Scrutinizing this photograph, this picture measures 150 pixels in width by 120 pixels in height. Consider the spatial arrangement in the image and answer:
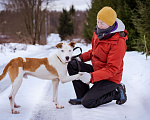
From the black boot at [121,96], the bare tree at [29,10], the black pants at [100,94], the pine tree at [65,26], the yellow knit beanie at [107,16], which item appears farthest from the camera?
the pine tree at [65,26]

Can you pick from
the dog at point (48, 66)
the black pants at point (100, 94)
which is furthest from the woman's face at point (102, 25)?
the black pants at point (100, 94)

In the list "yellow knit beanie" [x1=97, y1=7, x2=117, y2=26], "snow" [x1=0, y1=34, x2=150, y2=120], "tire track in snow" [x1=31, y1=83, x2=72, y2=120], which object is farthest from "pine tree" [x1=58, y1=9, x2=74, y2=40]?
"yellow knit beanie" [x1=97, y1=7, x2=117, y2=26]

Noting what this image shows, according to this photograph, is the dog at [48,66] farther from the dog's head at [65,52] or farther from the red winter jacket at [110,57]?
the red winter jacket at [110,57]

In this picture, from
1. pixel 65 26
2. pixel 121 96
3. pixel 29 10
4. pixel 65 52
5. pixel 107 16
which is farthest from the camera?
pixel 65 26

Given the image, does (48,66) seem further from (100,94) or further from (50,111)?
(100,94)

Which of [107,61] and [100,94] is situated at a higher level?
[107,61]

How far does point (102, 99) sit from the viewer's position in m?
3.11

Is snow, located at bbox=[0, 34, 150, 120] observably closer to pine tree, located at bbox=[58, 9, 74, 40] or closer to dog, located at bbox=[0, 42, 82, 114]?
dog, located at bbox=[0, 42, 82, 114]

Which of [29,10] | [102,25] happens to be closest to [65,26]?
[29,10]

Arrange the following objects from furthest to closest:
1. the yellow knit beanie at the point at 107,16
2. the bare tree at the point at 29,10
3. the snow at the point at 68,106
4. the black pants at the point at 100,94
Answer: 1. the bare tree at the point at 29,10
2. the black pants at the point at 100,94
3. the yellow knit beanie at the point at 107,16
4. the snow at the point at 68,106

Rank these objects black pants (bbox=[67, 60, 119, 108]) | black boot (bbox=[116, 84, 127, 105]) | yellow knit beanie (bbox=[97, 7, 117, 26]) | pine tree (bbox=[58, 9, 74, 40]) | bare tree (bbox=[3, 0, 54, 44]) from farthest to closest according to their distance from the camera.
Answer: pine tree (bbox=[58, 9, 74, 40])
bare tree (bbox=[3, 0, 54, 44])
black boot (bbox=[116, 84, 127, 105])
black pants (bbox=[67, 60, 119, 108])
yellow knit beanie (bbox=[97, 7, 117, 26])

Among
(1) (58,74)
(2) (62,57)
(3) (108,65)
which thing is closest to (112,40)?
(3) (108,65)

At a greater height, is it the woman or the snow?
the woman

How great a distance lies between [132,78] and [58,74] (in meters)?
2.40
